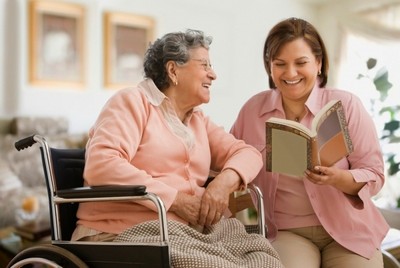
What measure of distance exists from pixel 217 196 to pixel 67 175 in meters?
0.47

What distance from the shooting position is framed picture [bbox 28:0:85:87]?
3901 mm

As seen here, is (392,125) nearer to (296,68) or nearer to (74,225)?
(296,68)

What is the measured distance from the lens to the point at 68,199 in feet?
4.13

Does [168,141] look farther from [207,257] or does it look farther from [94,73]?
[94,73]

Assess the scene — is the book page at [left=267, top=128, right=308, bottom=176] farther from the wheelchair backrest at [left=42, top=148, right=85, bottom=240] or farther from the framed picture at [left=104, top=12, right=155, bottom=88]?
the framed picture at [left=104, top=12, right=155, bottom=88]

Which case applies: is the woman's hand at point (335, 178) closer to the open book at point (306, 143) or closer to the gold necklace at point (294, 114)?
the open book at point (306, 143)

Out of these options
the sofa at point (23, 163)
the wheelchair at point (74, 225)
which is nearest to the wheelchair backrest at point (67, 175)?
the wheelchair at point (74, 225)

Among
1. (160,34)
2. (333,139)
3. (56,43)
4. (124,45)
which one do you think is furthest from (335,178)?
(160,34)

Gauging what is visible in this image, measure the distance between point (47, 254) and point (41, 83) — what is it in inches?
115

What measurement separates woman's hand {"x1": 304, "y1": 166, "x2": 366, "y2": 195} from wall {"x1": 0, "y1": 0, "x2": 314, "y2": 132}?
3.04 metres

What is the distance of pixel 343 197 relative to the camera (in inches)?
60.5

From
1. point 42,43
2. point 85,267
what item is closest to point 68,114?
point 42,43

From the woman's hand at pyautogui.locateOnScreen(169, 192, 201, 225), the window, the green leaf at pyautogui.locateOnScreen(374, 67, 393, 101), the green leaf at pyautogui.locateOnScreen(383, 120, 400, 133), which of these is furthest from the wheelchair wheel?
the window

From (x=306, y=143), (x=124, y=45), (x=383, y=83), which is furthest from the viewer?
(x=124, y=45)
